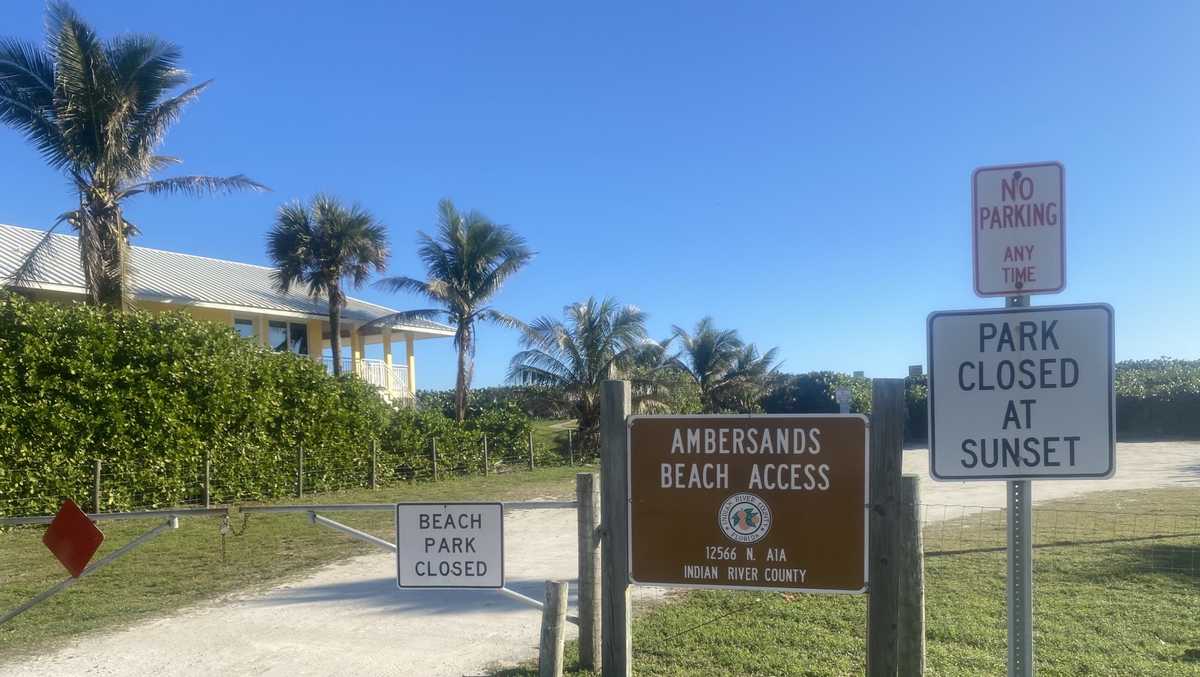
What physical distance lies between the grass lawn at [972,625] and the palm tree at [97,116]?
45.2 ft

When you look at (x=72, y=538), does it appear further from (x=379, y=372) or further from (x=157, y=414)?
(x=379, y=372)

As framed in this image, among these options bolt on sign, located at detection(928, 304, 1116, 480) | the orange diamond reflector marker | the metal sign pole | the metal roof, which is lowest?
the orange diamond reflector marker

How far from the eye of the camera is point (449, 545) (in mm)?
4750

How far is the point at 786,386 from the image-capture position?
40344 mm

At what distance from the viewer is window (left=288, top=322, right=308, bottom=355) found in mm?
27250

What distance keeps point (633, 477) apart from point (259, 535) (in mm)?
9263

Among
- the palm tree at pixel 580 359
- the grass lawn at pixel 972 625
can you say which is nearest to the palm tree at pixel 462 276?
the palm tree at pixel 580 359

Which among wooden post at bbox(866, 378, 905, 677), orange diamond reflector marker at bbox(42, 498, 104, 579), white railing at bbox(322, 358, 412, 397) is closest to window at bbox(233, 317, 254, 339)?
white railing at bbox(322, 358, 412, 397)

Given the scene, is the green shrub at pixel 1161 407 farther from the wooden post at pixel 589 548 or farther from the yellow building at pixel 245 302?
the wooden post at pixel 589 548

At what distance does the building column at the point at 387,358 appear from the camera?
2801 cm

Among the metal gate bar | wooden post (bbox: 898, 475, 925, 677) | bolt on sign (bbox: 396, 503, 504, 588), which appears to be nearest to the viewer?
wooden post (bbox: 898, 475, 925, 677)

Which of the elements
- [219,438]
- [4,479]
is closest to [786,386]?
[219,438]

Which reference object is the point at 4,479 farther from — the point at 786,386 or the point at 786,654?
the point at 786,386

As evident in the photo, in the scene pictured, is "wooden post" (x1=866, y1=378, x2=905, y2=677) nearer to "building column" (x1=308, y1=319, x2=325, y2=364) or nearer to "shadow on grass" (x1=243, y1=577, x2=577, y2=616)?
"shadow on grass" (x1=243, y1=577, x2=577, y2=616)
